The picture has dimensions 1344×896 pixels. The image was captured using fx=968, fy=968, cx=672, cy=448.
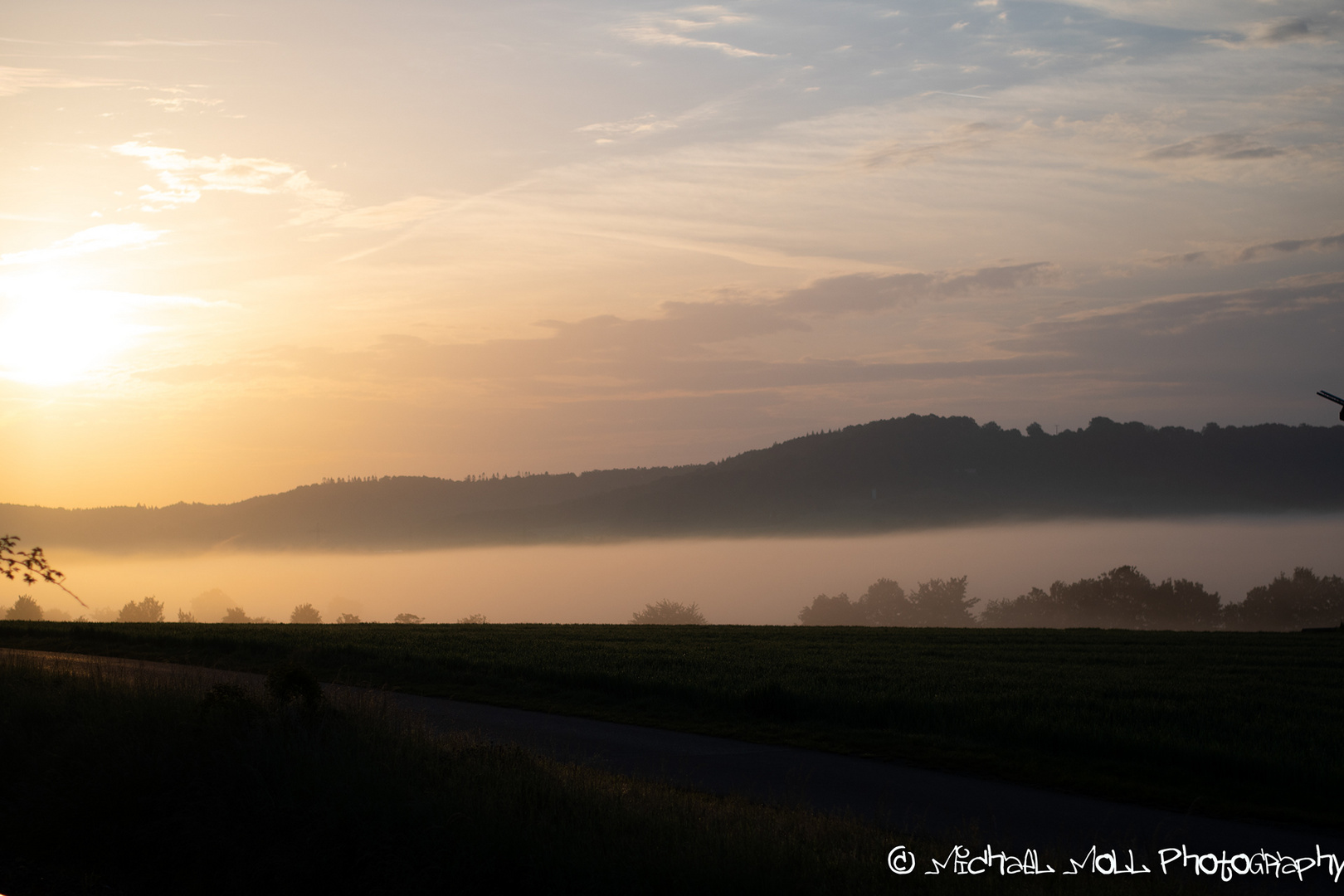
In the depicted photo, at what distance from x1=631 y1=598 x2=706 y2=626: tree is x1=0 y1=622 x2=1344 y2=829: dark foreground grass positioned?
4372 inches

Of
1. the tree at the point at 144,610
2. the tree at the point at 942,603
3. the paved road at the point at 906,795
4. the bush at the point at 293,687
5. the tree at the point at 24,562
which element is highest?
the tree at the point at 24,562

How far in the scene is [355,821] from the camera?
1091 cm

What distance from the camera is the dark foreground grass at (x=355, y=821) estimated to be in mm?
9445

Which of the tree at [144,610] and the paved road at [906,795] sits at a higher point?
the paved road at [906,795]

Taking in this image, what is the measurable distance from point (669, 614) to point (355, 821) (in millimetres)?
147258

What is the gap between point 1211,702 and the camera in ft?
68.1

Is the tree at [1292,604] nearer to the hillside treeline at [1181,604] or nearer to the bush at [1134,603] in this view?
the hillside treeline at [1181,604]

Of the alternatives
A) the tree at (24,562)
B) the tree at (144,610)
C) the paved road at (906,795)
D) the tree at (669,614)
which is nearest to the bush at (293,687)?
the paved road at (906,795)

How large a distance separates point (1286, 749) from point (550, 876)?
492 inches

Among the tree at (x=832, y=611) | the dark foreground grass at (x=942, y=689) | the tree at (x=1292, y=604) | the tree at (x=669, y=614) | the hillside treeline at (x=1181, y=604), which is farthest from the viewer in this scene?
the tree at (x=832, y=611)

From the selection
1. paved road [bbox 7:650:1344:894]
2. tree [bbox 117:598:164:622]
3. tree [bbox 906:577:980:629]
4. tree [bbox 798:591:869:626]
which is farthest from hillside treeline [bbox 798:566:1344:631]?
paved road [bbox 7:650:1344:894]

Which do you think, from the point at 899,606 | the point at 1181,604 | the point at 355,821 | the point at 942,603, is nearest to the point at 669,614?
the point at 899,606

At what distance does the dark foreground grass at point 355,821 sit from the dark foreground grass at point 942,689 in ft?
19.7

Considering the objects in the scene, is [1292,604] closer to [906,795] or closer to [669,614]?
[669,614]
